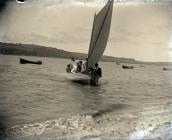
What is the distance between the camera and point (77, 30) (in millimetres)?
1216

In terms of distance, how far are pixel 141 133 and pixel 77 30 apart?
40 centimetres

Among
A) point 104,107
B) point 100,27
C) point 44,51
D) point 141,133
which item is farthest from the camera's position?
point 100,27

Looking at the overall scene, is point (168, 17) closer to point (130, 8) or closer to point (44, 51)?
point (130, 8)

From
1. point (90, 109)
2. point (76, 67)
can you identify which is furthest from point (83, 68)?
point (90, 109)

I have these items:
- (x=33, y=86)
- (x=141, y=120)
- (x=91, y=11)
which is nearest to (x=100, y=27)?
(x=91, y=11)

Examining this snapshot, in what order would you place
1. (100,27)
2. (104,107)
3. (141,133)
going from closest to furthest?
(141,133), (104,107), (100,27)

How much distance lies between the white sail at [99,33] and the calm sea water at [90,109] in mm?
55

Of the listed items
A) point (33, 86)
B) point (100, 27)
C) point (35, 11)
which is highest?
point (35, 11)

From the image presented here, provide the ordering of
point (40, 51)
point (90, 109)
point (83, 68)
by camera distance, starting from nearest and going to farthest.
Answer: point (90, 109) → point (40, 51) → point (83, 68)

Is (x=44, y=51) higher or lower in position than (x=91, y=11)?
lower

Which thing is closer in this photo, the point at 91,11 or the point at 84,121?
the point at 84,121

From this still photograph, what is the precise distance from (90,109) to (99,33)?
46 cm

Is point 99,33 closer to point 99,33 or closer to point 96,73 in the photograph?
point 99,33

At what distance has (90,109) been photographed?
111 centimetres
